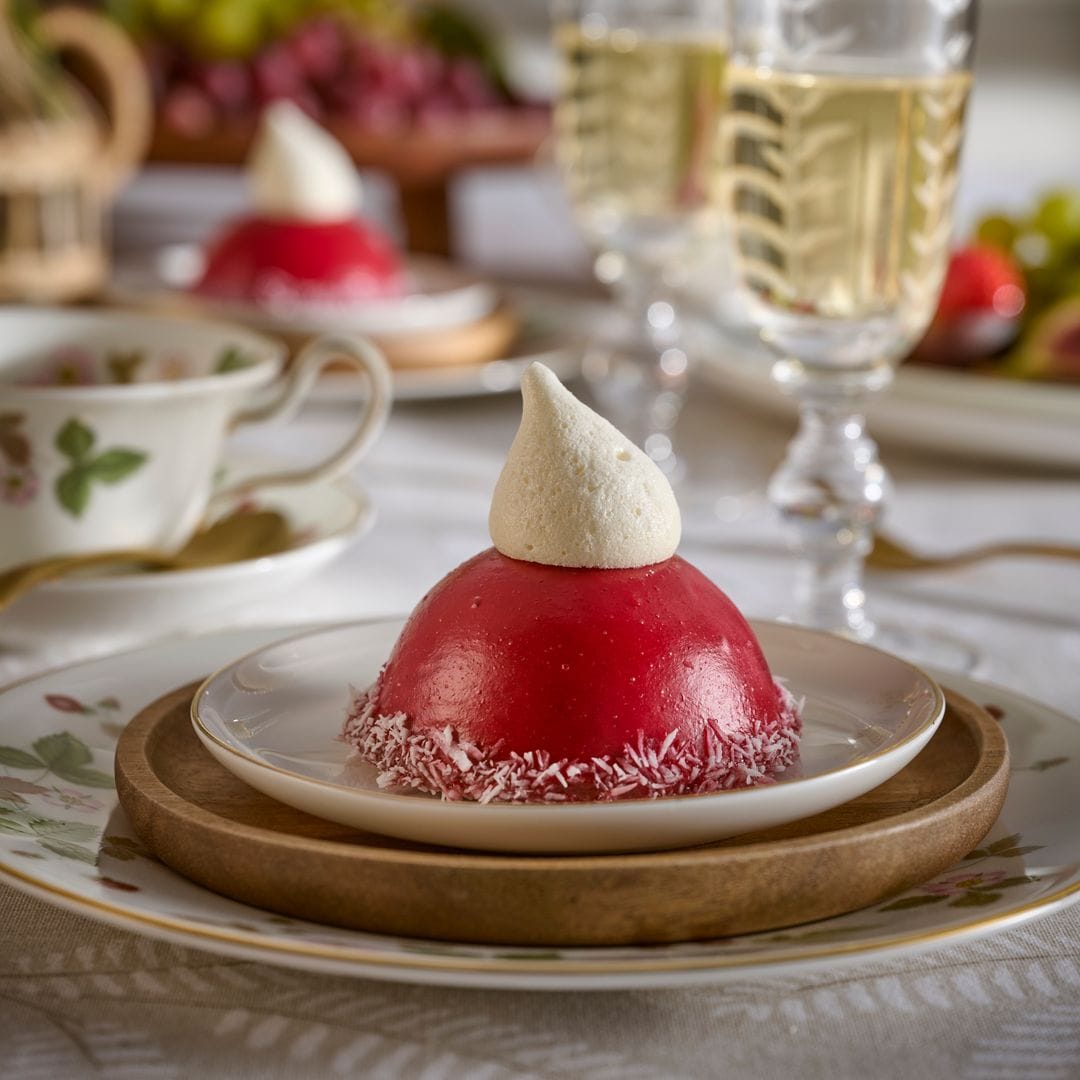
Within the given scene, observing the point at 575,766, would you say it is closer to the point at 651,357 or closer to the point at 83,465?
the point at 83,465

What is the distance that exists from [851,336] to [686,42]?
439 mm

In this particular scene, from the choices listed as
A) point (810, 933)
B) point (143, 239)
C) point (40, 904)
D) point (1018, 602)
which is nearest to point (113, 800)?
point (40, 904)

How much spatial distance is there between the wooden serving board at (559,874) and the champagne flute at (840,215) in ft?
1.29

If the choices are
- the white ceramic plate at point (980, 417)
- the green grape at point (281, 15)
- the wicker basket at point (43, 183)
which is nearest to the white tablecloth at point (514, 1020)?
the white ceramic plate at point (980, 417)

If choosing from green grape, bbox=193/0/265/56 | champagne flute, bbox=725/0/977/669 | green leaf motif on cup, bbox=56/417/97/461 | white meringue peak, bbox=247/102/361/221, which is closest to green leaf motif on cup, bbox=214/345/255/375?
green leaf motif on cup, bbox=56/417/97/461

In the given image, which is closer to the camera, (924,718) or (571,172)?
(924,718)

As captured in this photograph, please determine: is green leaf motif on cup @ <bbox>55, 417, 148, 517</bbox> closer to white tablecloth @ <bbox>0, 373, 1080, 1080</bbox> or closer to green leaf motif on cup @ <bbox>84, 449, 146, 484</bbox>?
green leaf motif on cup @ <bbox>84, 449, 146, 484</bbox>

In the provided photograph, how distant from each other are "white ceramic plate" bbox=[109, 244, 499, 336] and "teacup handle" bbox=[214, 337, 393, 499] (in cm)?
41

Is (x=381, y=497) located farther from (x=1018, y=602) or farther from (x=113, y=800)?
(x=113, y=800)

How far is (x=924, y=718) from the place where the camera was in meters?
0.57

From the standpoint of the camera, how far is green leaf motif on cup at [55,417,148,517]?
0.92 m

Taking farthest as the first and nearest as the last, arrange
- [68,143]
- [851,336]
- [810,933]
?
[68,143]
[851,336]
[810,933]

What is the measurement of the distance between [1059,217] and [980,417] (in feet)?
1.68

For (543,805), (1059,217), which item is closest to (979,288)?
(1059,217)
